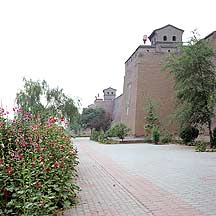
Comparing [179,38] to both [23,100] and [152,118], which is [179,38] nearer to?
[152,118]

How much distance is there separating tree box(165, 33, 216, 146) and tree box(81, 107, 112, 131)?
Result: 119ft

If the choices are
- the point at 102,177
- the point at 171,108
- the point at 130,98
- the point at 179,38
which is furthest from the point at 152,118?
the point at 102,177

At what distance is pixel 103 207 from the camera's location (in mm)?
5184

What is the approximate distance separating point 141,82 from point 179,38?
7938 mm

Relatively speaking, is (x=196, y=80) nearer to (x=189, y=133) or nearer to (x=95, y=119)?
(x=189, y=133)

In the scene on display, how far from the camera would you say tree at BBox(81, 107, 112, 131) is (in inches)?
2224

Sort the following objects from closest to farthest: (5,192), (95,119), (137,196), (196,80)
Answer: (5,192), (137,196), (196,80), (95,119)

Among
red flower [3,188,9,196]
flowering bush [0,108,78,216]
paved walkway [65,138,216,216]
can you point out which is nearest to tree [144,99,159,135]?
paved walkway [65,138,216,216]

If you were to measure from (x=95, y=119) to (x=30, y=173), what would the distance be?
52.8 meters

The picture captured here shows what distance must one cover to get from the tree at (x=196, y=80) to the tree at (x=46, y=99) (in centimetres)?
1245

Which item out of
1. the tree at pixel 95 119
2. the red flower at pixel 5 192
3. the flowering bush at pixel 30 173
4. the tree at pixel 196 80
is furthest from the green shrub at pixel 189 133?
the tree at pixel 95 119

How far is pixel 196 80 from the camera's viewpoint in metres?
20.0

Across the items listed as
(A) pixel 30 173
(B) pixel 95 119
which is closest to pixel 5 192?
(A) pixel 30 173

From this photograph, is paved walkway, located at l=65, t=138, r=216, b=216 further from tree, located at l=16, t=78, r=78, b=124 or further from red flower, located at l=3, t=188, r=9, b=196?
tree, located at l=16, t=78, r=78, b=124
